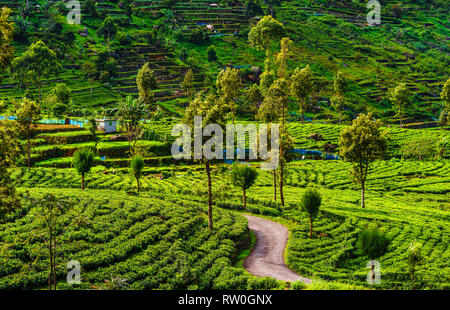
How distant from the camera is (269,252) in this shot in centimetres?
3928

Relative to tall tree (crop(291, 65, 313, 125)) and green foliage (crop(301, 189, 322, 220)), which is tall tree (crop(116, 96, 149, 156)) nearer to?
tall tree (crop(291, 65, 313, 125))

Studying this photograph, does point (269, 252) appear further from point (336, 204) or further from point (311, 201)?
point (336, 204)

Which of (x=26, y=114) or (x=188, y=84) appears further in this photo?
(x=188, y=84)

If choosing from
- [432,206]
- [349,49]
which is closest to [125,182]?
[432,206]

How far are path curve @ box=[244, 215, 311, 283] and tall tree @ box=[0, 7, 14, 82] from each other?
915 inches

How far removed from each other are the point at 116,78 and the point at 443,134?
89683mm

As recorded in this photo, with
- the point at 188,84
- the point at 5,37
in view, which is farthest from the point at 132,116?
the point at 5,37

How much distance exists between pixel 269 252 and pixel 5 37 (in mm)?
27133

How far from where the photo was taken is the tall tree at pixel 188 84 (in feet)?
387

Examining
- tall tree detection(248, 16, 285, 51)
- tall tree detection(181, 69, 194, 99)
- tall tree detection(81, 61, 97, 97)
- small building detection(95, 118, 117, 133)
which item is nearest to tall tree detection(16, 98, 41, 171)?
small building detection(95, 118, 117, 133)

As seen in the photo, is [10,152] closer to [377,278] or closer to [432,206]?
[377,278]

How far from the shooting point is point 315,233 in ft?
143

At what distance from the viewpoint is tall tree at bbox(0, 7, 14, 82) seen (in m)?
26.4
